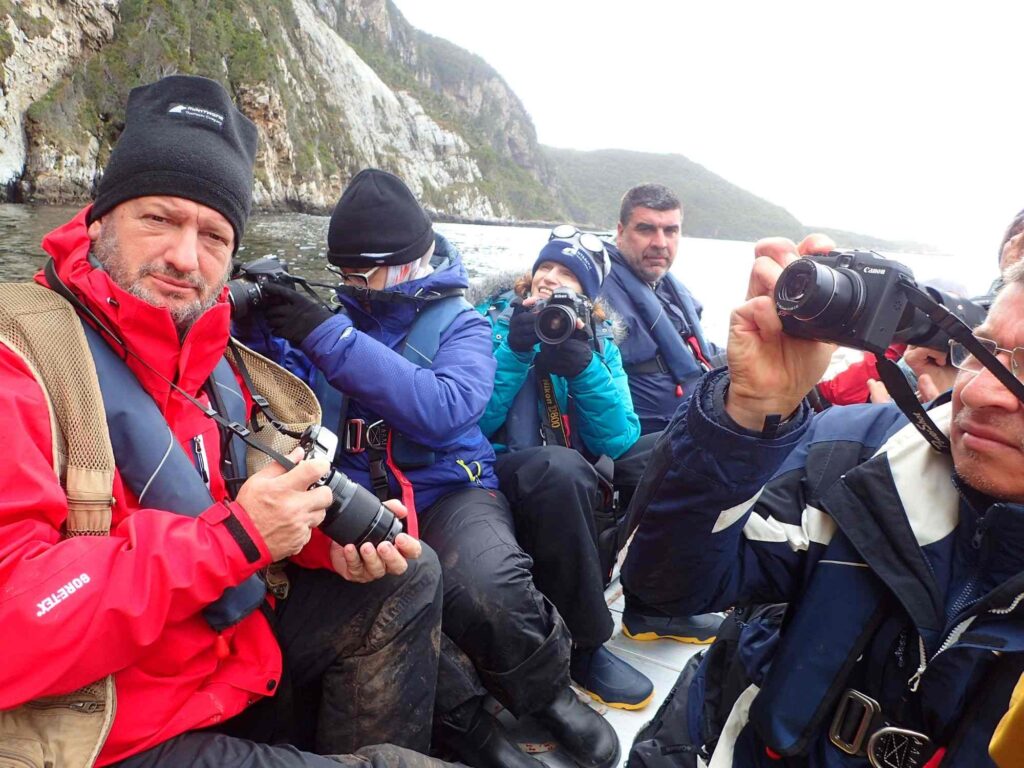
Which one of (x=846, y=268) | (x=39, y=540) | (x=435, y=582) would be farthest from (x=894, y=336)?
(x=39, y=540)

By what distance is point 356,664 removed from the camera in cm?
156

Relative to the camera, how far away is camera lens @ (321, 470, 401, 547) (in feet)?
4.70

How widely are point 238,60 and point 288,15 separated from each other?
65.8 ft

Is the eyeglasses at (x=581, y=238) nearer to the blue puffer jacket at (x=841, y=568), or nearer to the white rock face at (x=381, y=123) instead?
the blue puffer jacket at (x=841, y=568)

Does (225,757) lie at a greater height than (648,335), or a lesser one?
lesser

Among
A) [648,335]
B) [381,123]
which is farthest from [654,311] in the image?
[381,123]

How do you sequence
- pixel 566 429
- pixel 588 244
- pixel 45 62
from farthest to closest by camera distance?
pixel 45 62 < pixel 588 244 < pixel 566 429

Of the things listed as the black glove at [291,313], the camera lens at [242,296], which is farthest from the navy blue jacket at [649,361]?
the camera lens at [242,296]

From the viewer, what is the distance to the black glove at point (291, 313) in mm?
1990

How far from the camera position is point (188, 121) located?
5.27 feet

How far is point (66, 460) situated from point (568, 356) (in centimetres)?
173

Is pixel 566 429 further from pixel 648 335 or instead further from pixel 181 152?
pixel 181 152

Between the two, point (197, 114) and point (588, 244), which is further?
point (588, 244)

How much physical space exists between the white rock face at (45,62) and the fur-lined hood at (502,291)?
29.2m
